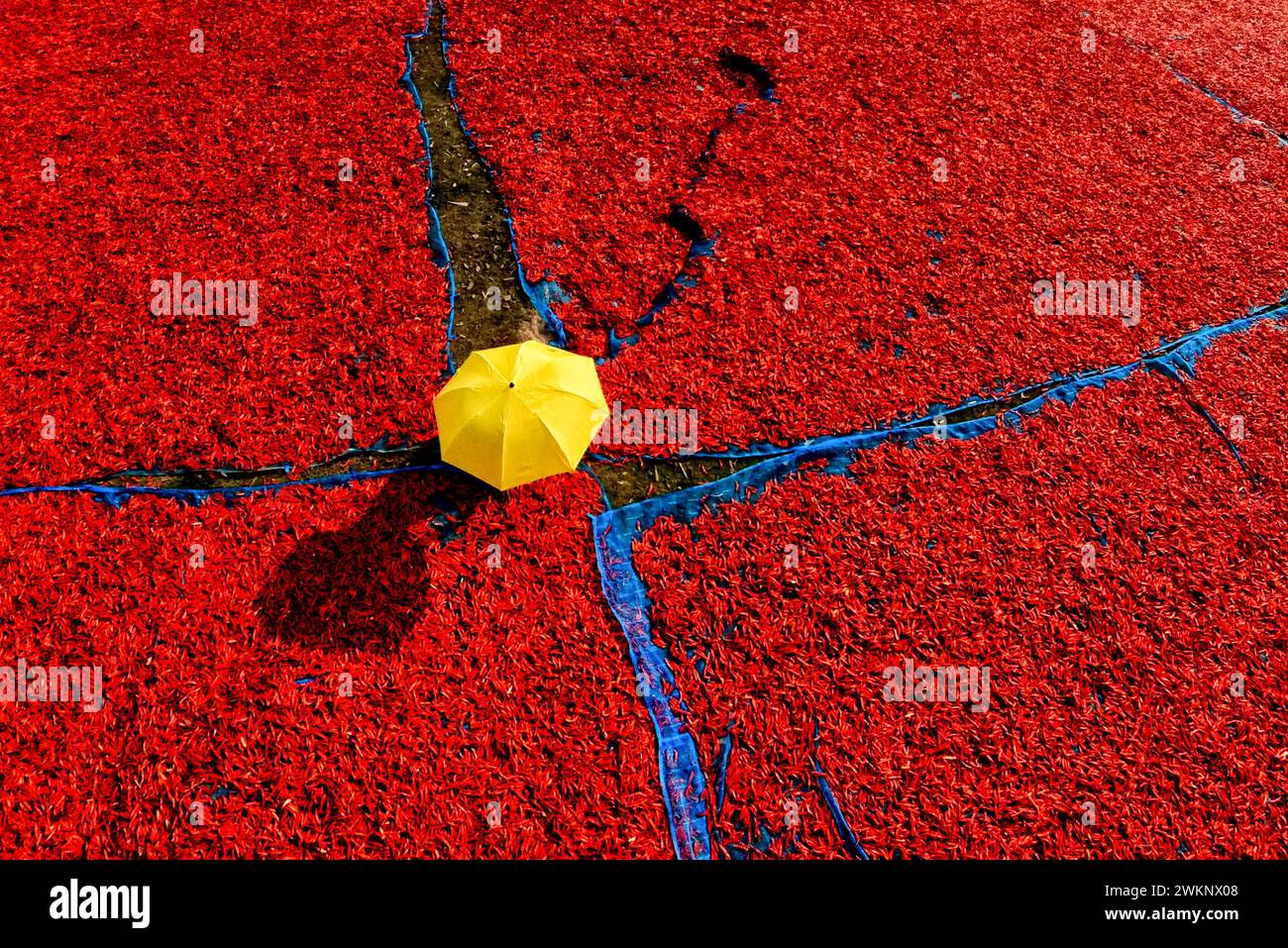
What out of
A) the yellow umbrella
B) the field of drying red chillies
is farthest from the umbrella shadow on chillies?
the yellow umbrella

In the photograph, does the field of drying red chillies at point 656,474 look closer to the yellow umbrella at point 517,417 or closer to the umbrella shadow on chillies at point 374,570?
the umbrella shadow on chillies at point 374,570

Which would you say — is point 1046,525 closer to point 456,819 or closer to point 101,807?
point 456,819

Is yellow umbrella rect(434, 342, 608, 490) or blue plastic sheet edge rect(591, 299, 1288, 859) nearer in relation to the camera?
blue plastic sheet edge rect(591, 299, 1288, 859)

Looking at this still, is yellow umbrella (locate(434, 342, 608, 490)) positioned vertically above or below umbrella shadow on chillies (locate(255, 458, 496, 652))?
above

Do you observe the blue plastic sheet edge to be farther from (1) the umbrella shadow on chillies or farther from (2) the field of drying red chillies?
(1) the umbrella shadow on chillies

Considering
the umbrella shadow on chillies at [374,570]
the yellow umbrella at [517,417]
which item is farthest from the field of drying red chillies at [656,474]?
the yellow umbrella at [517,417]
